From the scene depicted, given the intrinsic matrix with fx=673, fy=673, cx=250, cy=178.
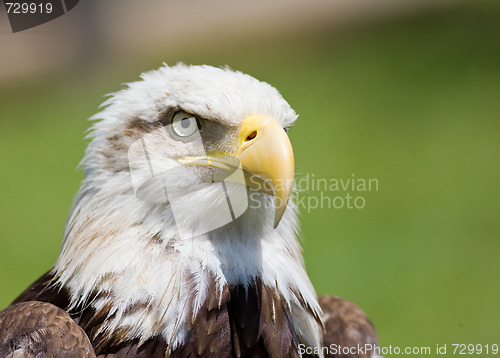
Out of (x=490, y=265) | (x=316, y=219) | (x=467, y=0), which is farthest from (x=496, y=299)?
(x=467, y=0)

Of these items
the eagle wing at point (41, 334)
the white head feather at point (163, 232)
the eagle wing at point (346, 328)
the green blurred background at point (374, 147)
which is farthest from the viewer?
the green blurred background at point (374, 147)

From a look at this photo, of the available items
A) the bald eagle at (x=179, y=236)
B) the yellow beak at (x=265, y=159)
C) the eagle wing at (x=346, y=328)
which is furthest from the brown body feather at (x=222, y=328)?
the eagle wing at (x=346, y=328)

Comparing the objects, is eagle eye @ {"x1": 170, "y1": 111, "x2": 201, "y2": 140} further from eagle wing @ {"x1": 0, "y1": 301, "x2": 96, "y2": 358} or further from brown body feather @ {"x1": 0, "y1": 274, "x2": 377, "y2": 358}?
eagle wing @ {"x1": 0, "y1": 301, "x2": 96, "y2": 358}

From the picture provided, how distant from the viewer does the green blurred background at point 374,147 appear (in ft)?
14.5

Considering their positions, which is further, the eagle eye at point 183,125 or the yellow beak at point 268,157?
the eagle eye at point 183,125

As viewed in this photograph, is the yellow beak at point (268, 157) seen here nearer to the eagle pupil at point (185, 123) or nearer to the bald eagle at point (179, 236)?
the bald eagle at point (179, 236)

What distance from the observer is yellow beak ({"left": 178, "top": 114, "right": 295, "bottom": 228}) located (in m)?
1.64

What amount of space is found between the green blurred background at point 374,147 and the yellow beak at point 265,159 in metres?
1.45

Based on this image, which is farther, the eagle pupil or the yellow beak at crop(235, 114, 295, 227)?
the eagle pupil

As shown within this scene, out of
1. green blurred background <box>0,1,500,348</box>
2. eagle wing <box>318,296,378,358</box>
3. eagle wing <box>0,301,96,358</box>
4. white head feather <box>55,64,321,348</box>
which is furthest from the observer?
green blurred background <box>0,1,500,348</box>

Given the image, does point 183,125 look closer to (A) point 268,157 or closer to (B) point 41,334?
(A) point 268,157

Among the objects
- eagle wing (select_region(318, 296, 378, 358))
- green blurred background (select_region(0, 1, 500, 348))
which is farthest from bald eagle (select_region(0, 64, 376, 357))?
green blurred background (select_region(0, 1, 500, 348))

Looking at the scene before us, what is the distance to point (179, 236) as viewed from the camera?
5.81ft

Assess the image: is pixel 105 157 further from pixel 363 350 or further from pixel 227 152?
pixel 363 350
